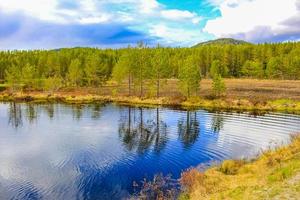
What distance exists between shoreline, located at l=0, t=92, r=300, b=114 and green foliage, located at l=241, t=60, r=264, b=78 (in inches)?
3022

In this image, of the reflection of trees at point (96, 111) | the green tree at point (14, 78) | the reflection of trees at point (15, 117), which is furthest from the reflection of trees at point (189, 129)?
the green tree at point (14, 78)

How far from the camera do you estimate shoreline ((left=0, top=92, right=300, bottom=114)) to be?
79500 mm

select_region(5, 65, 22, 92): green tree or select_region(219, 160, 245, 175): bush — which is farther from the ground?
select_region(5, 65, 22, 92): green tree

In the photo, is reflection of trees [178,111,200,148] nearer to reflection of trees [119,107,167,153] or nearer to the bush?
reflection of trees [119,107,167,153]

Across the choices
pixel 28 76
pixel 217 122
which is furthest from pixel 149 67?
pixel 28 76

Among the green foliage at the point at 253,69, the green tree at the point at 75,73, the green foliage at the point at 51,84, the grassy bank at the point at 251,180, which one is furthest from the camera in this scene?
the green foliage at the point at 253,69

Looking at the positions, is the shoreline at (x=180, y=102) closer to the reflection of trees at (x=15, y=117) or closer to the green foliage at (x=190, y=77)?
the green foliage at (x=190, y=77)

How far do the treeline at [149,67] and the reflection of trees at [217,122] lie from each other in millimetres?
20768

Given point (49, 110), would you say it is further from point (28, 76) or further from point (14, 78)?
point (14, 78)

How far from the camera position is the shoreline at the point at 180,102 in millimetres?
79500

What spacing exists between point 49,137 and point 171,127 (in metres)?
19.3

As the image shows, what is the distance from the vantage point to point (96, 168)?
115ft

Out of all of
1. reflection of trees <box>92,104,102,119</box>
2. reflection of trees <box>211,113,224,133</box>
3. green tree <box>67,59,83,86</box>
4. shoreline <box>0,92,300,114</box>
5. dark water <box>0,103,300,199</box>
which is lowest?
dark water <box>0,103,300,199</box>

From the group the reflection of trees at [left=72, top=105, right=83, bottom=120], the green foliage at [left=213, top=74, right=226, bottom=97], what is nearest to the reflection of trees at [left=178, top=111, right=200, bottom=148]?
the reflection of trees at [left=72, top=105, right=83, bottom=120]
